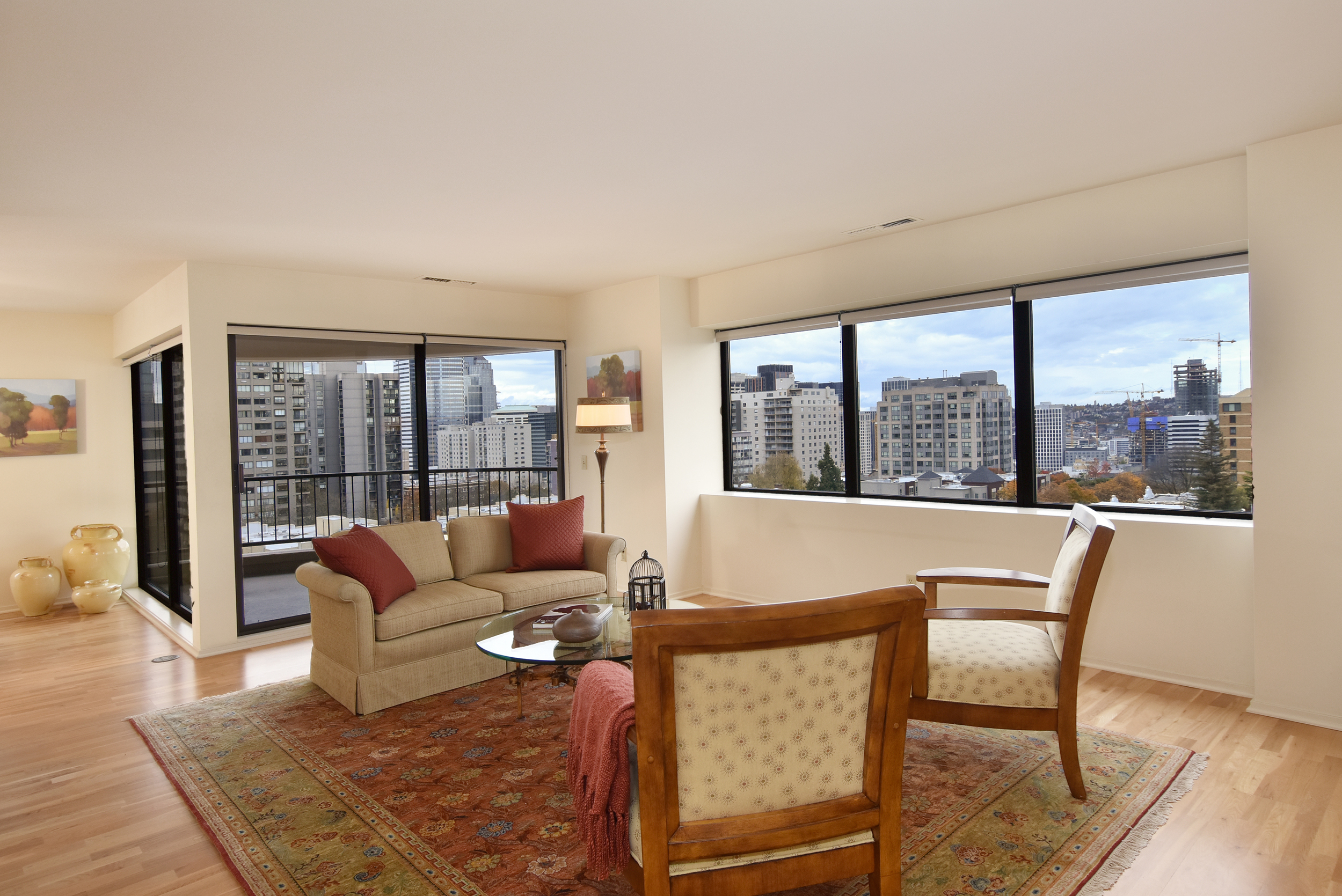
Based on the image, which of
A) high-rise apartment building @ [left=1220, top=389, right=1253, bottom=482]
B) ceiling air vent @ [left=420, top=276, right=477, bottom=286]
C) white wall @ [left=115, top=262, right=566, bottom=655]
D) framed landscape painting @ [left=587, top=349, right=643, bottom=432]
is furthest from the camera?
framed landscape painting @ [left=587, top=349, right=643, bottom=432]

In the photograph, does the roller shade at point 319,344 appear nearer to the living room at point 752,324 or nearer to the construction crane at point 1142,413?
the living room at point 752,324

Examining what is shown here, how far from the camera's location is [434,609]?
13.0 ft

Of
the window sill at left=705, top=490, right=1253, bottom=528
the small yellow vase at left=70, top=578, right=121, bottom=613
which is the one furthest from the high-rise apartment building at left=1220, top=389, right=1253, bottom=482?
the small yellow vase at left=70, top=578, right=121, bottom=613

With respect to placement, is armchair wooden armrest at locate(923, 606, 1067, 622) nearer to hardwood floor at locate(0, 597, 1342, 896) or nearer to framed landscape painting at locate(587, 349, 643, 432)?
hardwood floor at locate(0, 597, 1342, 896)

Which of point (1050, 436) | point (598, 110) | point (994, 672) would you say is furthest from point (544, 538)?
point (1050, 436)

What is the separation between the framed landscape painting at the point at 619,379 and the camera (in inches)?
238

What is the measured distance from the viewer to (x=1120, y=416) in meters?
4.14

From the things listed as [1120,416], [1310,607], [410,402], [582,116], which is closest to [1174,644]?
[1310,607]

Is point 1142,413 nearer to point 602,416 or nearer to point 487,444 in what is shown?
point 602,416

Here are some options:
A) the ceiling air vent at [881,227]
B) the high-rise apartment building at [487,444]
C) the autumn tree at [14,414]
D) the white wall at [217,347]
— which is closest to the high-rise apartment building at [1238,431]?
the ceiling air vent at [881,227]

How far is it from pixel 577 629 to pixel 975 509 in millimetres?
2541

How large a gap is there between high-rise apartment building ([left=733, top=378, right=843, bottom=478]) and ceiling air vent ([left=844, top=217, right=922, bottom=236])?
1.21 m

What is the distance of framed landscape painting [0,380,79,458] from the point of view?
6312mm

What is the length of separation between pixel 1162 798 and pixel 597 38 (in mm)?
3133
